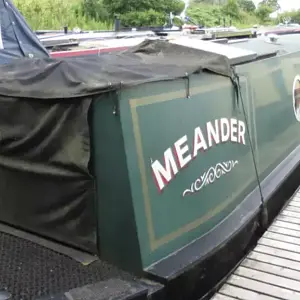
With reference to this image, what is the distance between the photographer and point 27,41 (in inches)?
171

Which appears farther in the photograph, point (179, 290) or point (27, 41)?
point (27, 41)

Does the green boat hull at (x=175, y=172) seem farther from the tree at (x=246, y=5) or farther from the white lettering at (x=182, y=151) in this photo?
the tree at (x=246, y=5)

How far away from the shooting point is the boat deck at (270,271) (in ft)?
9.51

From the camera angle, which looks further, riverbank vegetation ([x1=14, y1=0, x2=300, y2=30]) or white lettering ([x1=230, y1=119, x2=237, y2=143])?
riverbank vegetation ([x1=14, y1=0, x2=300, y2=30])

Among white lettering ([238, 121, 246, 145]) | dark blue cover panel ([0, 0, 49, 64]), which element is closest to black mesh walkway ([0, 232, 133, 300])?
white lettering ([238, 121, 246, 145])

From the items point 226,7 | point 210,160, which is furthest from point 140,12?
point 210,160

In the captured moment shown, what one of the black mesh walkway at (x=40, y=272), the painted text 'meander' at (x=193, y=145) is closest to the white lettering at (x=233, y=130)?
the painted text 'meander' at (x=193, y=145)

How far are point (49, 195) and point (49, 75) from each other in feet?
2.04

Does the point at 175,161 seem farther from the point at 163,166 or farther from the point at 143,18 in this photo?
the point at 143,18

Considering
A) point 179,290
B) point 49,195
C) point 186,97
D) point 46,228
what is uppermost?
point 186,97

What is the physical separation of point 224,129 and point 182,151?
0.54 m

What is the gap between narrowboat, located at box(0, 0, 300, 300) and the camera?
2422 millimetres

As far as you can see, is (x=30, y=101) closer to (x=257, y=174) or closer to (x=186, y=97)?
(x=186, y=97)

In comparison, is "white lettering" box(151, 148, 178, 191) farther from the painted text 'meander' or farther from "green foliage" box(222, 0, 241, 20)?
"green foliage" box(222, 0, 241, 20)
